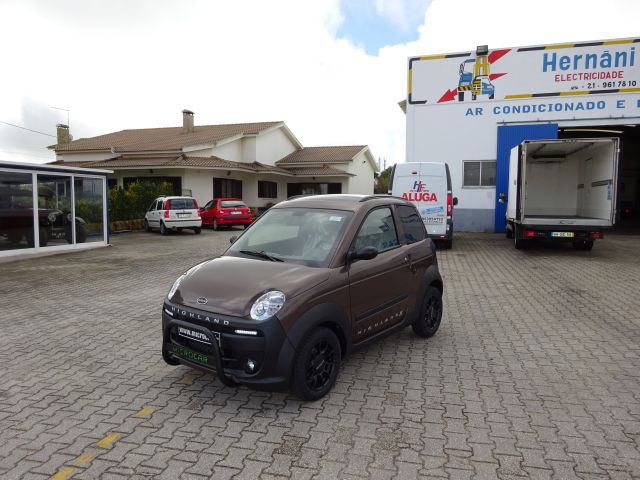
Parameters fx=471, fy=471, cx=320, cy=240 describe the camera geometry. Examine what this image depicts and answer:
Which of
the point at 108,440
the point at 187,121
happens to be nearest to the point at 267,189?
the point at 187,121

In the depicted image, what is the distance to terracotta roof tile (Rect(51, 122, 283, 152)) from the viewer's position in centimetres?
2791

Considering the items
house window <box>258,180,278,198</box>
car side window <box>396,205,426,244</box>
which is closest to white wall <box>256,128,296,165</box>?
house window <box>258,180,278,198</box>

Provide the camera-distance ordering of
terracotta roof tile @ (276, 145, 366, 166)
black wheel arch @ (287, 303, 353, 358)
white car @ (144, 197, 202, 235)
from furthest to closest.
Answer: terracotta roof tile @ (276, 145, 366, 166), white car @ (144, 197, 202, 235), black wheel arch @ (287, 303, 353, 358)

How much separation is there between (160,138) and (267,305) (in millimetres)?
30447

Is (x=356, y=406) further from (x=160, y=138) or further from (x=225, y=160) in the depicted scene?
(x=160, y=138)

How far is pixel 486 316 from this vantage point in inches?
265

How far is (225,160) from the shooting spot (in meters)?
28.3

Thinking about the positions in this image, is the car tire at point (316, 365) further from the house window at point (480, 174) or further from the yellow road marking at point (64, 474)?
the house window at point (480, 174)

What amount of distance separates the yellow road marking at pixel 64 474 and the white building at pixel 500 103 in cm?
1813

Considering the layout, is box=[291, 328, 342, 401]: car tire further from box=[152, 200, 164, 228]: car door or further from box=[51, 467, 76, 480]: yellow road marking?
box=[152, 200, 164, 228]: car door

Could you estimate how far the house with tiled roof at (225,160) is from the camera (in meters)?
26.0

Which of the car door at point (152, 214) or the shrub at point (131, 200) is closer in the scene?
the car door at point (152, 214)

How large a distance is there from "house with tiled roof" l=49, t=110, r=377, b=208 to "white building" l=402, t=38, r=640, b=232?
11861 mm

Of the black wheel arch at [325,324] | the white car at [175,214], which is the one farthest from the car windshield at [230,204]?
the black wheel arch at [325,324]
